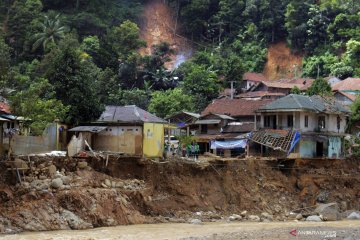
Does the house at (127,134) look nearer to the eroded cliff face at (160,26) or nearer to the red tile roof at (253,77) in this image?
the red tile roof at (253,77)

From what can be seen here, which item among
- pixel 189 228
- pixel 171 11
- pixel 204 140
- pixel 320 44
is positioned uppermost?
pixel 171 11

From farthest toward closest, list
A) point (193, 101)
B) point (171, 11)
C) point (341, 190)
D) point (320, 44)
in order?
point (171, 11)
point (320, 44)
point (193, 101)
point (341, 190)

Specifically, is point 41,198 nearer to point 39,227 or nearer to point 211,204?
point 39,227

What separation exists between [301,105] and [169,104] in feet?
62.0

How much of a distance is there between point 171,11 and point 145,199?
6489 cm

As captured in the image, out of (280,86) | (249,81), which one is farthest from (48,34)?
(280,86)

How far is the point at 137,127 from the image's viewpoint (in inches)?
1795

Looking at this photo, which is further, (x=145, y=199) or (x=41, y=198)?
(x=145, y=199)

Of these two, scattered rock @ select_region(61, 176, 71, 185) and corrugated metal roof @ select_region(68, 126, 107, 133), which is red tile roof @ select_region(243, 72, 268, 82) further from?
scattered rock @ select_region(61, 176, 71, 185)

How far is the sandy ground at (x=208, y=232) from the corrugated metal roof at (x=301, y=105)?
13.5m

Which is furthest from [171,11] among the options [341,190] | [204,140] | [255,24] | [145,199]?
[145,199]

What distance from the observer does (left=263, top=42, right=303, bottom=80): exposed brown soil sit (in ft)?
302

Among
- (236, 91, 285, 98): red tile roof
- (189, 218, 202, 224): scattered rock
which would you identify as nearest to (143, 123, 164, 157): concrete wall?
(189, 218, 202, 224): scattered rock

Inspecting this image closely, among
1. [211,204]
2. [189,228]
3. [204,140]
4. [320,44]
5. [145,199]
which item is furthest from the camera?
[320,44]
